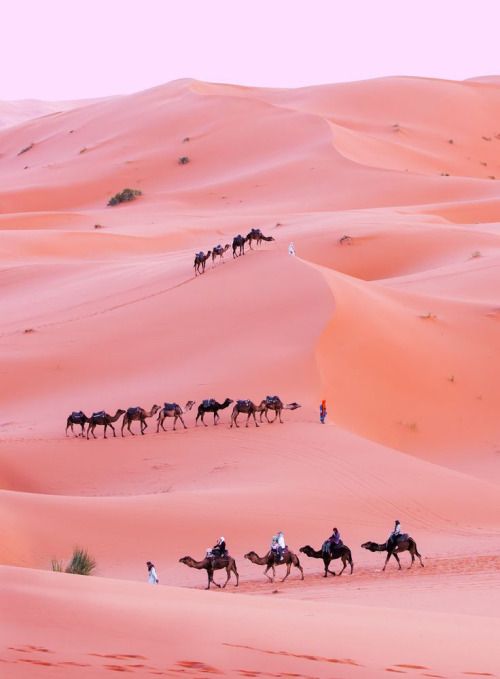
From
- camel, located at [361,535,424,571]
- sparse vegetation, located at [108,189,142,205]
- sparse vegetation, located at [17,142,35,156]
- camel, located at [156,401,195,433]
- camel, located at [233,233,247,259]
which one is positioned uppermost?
sparse vegetation, located at [17,142,35,156]

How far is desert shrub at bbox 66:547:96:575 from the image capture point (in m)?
12.9

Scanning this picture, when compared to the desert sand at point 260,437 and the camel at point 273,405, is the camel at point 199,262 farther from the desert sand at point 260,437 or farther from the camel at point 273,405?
the camel at point 273,405

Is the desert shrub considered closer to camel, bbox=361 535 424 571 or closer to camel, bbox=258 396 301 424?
camel, bbox=361 535 424 571

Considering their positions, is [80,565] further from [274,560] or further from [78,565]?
[274,560]

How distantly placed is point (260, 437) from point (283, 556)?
257 inches

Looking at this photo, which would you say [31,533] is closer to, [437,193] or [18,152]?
[437,193]

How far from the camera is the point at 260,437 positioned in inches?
782

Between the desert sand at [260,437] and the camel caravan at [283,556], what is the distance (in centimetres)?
23

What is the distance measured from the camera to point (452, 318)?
2692 cm

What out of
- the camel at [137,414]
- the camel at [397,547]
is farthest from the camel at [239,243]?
the camel at [397,547]

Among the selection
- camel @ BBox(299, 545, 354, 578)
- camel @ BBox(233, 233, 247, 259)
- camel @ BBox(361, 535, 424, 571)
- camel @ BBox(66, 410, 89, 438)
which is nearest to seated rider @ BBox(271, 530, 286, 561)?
camel @ BBox(299, 545, 354, 578)

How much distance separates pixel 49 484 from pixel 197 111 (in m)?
57.5

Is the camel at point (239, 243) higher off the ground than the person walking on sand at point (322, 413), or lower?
higher

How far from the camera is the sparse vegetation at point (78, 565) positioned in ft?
42.3
